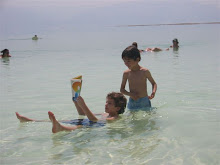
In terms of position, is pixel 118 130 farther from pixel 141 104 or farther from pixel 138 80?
pixel 138 80

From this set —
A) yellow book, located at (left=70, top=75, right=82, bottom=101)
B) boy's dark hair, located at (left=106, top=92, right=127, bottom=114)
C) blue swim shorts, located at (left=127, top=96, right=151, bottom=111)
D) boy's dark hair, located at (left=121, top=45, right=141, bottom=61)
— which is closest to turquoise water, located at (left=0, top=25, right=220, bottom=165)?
blue swim shorts, located at (left=127, top=96, right=151, bottom=111)

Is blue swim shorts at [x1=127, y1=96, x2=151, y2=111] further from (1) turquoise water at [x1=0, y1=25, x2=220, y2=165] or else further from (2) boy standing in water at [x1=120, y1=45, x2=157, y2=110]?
(1) turquoise water at [x1=0, y1=25, x2=220, y2=165]

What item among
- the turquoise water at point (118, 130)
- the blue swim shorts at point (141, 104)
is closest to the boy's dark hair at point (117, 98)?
the turquoise water at point (118, 130)

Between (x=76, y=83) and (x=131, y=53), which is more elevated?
(x=131, y=53)

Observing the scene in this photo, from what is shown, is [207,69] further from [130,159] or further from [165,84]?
[130,159]

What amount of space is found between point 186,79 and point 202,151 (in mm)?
5177

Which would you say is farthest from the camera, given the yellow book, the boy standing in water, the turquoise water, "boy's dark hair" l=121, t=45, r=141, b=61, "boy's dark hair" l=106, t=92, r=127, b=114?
the boy standing in water

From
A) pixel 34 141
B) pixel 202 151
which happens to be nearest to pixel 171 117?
pixel 202 151

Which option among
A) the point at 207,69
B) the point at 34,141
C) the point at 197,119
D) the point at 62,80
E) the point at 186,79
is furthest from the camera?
the point at 207,69

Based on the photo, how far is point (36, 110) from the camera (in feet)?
19.7

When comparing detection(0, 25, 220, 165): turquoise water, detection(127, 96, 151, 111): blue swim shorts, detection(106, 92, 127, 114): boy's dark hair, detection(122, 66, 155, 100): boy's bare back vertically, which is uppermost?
detection(122, 66, 155, 100): boy's bare back

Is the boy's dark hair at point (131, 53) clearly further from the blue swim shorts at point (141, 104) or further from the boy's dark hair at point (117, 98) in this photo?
the blue swim shorts at point (141, 104)

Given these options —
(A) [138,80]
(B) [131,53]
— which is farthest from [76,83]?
(A) [138,80]

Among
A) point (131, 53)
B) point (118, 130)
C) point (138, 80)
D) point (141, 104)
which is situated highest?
point (131, 53)
